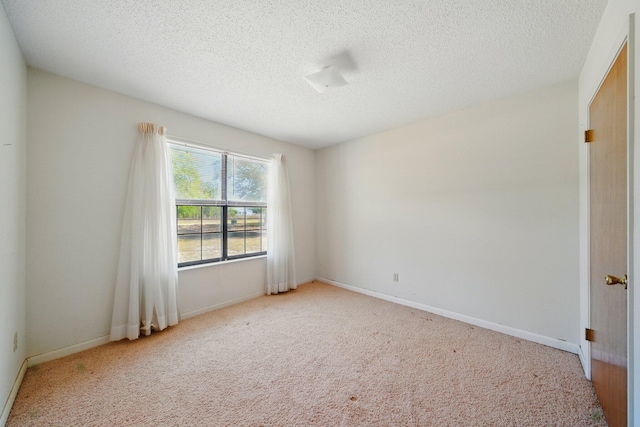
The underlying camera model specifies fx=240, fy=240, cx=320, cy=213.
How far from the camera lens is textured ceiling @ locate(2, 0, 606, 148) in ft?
4.77

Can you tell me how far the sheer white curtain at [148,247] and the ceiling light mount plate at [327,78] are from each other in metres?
1.82

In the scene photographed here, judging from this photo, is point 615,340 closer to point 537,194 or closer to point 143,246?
point 537,194

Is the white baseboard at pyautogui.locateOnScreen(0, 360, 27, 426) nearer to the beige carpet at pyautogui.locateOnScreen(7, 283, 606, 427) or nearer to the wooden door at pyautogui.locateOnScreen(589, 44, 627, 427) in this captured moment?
the beige carpet at pyautogui.locateOnScreen(7, 283, 606, 427)

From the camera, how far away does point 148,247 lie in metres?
2.51

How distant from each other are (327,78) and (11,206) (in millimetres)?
2445

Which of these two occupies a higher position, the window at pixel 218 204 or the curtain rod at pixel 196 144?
the curtain rod at pixel 196 144

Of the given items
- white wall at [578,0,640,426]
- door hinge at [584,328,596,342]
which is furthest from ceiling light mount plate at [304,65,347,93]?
door hinge at [584,328,596,342]

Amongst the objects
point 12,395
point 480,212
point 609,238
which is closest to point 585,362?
point 609,238

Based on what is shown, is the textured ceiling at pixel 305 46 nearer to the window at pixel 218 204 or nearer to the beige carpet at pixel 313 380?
the window at pixel 218 204

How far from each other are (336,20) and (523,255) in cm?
269

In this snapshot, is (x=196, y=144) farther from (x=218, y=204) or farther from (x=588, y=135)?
(x=588, y=135)

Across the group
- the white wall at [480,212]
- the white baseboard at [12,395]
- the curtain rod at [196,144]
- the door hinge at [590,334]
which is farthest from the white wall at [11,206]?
the door hinge at [590,334]

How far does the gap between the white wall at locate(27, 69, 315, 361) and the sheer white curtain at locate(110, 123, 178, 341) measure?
10cm

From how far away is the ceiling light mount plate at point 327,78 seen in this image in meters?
1.89
